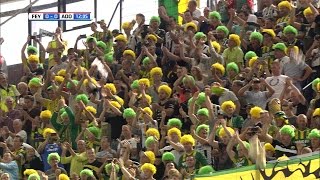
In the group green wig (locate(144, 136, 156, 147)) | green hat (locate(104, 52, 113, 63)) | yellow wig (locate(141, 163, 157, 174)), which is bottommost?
yellow wig (locate(141, 163, 157, 174))

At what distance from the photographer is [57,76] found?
87.2 ft

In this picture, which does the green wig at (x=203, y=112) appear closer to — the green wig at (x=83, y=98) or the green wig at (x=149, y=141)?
the green wig at (x=149, y=141)

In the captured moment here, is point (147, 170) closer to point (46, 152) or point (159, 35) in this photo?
point (46, 152)

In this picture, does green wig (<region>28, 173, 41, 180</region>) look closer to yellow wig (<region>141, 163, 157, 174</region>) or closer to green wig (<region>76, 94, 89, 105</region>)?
yellow wig (<region>141, 163, 157, 174</region>)

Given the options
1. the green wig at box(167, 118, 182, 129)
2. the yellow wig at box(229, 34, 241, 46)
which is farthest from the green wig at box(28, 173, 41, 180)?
the yellow wig at box(229, 34, 241, 46)

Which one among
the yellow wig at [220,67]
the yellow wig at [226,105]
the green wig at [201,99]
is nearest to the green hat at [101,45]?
the yellow wig at [220,67]

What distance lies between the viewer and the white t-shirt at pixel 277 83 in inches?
896

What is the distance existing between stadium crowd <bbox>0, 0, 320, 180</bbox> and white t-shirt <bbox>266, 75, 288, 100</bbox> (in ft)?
0.07

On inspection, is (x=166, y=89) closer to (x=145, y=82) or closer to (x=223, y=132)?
(x=145, y=82)

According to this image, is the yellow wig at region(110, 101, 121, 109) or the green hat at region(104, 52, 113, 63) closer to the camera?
the yellow wig at region(110, 101, 121, 109)

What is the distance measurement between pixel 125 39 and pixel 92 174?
Result: 5.34 m

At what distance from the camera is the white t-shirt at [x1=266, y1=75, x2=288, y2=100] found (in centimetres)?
2275

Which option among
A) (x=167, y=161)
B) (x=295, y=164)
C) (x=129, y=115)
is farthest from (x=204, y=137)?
(x=295, y=164)

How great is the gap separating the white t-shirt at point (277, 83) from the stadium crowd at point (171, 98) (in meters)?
0.02
